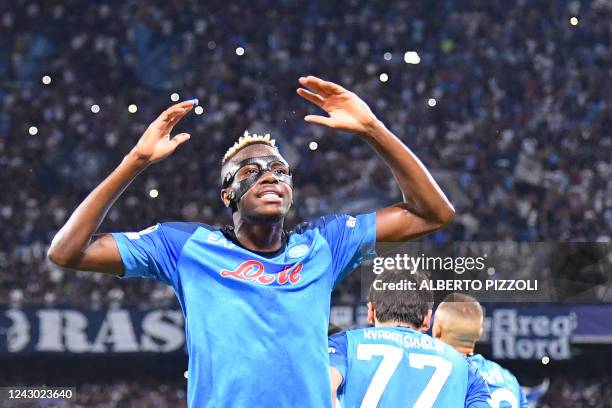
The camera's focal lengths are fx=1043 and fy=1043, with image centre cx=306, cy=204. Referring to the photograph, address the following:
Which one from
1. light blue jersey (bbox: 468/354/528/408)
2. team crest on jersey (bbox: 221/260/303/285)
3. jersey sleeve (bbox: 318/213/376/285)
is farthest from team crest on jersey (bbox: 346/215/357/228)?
light blue jersey (bbox: 468/354/528/408)

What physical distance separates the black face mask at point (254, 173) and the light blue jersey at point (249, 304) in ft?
0.45

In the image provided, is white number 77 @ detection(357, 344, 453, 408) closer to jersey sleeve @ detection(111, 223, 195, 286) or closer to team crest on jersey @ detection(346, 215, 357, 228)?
team crest on jersey @ detection(346, 215, 357, 228)

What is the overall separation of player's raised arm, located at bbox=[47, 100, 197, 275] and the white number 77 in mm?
1091

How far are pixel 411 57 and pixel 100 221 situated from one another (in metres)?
11.6

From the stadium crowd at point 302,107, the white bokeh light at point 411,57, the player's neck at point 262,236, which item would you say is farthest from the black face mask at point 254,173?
the white bokeh light at point 411,57

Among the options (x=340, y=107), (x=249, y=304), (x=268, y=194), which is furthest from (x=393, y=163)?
(x=249, y=304)

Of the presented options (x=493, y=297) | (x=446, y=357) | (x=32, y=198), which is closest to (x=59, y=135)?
(x=32, y=198)

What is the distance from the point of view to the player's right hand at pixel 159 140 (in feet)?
10.00

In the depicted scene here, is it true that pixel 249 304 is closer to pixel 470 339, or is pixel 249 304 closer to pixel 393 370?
pixel 393 370

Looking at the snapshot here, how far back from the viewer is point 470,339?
479cm

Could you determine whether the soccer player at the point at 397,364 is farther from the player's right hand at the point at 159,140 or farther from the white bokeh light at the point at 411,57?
the white bokeh light at the point at 411,57

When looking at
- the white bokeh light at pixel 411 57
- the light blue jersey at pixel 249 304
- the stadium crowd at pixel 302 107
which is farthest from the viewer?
the white bokeh light at pixel 411 57

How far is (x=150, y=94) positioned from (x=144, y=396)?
407 cm

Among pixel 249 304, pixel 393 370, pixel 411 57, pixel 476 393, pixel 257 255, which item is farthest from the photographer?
pixel 411 57
